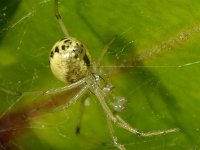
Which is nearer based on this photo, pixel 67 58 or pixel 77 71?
pixel 67 58

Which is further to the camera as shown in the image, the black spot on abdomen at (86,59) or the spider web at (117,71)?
the black spot on abdomen at (86,59)

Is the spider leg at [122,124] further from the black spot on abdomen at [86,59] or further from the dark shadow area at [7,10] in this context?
the dark shadow area at [7,10]

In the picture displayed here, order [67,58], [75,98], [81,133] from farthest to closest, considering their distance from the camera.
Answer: [75,98]
[67,58]
[81,133]

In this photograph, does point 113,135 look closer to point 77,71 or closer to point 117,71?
point 117,71

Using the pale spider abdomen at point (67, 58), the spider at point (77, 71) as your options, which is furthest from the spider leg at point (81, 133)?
the pale spider abdomen at point (67, 58)

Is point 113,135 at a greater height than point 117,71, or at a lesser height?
lesser

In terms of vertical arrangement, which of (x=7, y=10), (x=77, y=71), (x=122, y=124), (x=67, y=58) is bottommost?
(x=122, y=124)

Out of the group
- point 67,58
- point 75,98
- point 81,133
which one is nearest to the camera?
point 81,133

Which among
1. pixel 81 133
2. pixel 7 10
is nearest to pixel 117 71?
pixel 81 133
